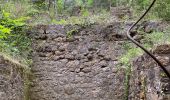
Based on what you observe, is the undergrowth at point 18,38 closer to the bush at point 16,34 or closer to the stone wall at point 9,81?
the bush at point 16,34

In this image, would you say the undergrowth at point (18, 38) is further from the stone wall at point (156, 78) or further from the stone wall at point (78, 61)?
the stone wall at point (156, 78)

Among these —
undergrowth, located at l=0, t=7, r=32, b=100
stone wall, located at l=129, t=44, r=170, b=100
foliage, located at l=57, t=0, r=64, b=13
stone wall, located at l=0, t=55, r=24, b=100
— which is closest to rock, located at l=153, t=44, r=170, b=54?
stone wall, located at l=129, t=44, r=170, b=100

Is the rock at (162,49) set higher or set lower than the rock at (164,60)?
higher

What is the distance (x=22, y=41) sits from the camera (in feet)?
23.1

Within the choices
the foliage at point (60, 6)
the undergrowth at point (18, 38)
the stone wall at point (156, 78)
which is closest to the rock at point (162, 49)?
the stone wall at point (156, 78)

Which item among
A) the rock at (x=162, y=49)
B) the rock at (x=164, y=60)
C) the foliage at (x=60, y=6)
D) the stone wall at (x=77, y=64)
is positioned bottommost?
the stone wall at (x=77, y=64)

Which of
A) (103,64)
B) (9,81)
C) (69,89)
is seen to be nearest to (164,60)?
(9,81)

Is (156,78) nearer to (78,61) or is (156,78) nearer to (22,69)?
(22,69)

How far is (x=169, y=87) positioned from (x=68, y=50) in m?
3.74

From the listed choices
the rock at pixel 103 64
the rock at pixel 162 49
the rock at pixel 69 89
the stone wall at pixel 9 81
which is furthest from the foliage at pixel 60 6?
the rock at pixel 162 49

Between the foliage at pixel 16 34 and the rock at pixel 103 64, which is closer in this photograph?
the rock at pixel 103 64

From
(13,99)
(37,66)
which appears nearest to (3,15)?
(37,66)

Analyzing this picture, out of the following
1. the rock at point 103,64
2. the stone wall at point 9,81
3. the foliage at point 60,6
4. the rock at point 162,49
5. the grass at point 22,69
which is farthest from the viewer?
the foliage at point 60,6

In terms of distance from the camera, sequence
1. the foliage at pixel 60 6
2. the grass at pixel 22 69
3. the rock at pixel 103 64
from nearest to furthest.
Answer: the grass at pixel 22 69 → the rock at pixel 103 64 → the foliage at pixel 60 6
